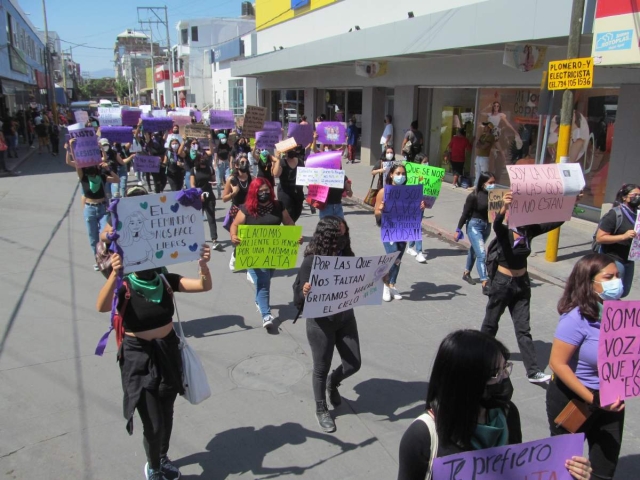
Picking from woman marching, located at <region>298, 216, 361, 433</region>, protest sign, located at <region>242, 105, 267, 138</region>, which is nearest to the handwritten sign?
woman marching, located at <region>298, 216, 361, 433</region>

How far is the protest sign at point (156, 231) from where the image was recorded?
3.36 m

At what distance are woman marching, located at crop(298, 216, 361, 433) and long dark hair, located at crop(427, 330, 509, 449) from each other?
7.03ft

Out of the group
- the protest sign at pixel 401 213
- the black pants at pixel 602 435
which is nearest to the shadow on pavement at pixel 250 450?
the black pants at pixel 602 435

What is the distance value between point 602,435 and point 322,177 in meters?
5.85

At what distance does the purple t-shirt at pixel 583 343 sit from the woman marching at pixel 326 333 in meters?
1.69

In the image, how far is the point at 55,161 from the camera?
969 inches

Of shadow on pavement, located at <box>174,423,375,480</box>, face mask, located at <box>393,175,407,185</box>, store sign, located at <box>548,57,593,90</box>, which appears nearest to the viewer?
shadow on pavement, located at <box>174,423,375,480</box>

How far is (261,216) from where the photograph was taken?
601cm

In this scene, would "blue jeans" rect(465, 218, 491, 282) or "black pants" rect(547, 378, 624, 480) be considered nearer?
"black pants" rect(547, 378, 624, 480)

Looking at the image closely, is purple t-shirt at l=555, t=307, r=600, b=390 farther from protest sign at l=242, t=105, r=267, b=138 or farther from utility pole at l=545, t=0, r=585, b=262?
protest sign at l=242, t=105, r=267, b=138

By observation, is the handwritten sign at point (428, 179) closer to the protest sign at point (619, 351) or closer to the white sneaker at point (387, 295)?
the white sneaker at point (387, 295)

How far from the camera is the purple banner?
1458 centimetres

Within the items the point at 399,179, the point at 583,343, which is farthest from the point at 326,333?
the point at 399,179

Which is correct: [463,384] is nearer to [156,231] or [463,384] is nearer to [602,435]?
[602,435]
